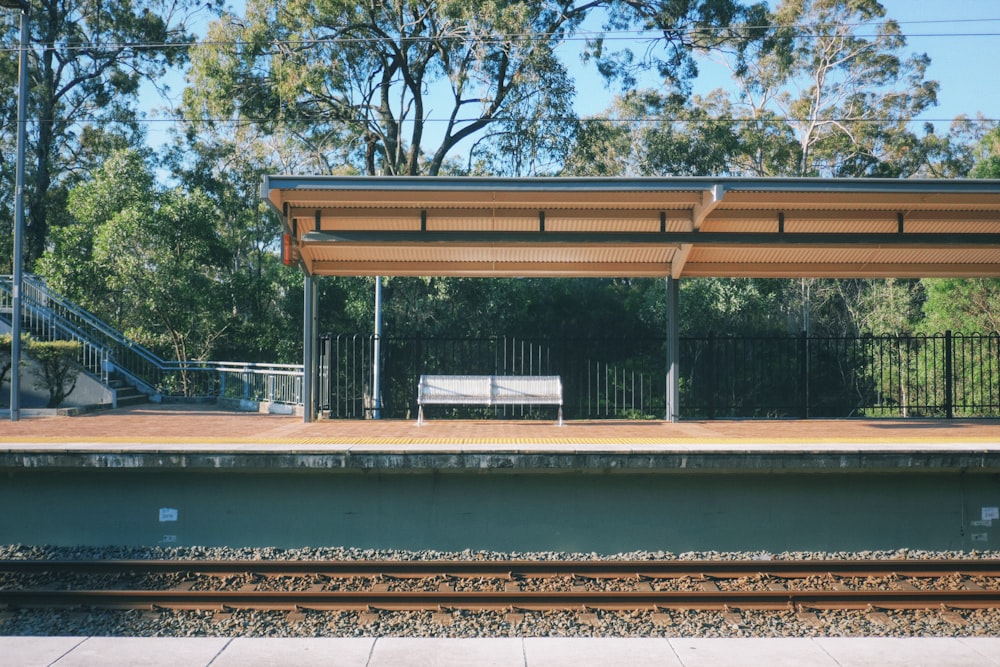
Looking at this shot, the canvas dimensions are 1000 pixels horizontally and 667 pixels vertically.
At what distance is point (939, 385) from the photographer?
75.8 feet

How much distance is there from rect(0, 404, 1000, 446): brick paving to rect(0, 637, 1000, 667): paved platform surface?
3827mm

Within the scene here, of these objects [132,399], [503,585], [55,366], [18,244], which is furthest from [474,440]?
[132,399]

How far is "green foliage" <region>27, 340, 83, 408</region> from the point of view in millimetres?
16688

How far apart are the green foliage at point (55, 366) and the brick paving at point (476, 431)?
1535 mm

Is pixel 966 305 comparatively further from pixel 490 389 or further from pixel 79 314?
pixel 79 314

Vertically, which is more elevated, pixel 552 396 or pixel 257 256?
pixel 257 256

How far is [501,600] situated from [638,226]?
702 cm

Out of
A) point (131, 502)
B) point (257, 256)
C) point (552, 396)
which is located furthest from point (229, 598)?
point (257, 256)

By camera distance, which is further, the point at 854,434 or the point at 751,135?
the point at 751,135

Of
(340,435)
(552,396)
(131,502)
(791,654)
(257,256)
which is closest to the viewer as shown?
(791,654)

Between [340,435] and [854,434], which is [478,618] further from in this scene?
[854,434]

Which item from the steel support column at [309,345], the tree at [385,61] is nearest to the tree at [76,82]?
the tree at [385,61]

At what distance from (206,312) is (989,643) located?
22145mm

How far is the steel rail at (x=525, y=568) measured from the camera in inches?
337
